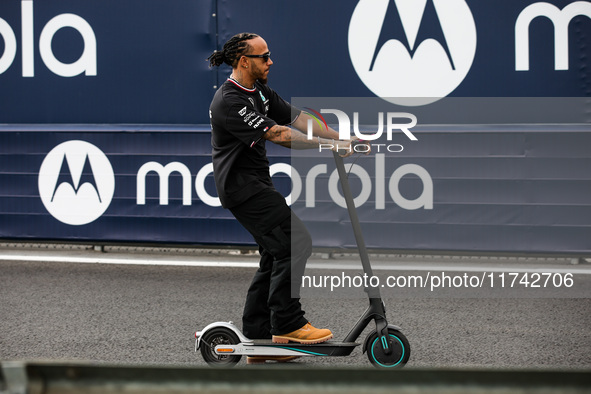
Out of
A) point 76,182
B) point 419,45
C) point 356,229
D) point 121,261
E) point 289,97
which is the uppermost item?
point 419,45

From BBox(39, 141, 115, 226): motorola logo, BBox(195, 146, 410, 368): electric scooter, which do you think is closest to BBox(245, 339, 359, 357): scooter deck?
BBox(195, 146, 410, 368): electric scooter

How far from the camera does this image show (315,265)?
25.0 feet

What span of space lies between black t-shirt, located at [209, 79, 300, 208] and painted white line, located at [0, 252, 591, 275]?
311 centimetres

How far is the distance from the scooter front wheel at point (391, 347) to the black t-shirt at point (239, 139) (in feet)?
3.21

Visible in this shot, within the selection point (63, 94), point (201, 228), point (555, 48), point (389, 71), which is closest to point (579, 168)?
point (555, 48)

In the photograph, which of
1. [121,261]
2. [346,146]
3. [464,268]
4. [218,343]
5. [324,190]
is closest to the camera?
[346,146]

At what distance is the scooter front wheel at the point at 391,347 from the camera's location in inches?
168

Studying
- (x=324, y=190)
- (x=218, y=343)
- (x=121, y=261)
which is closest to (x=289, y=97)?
(x=324, y=190)

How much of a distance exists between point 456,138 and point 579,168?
3.59ft

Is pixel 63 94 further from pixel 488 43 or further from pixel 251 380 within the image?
pixel 251 380

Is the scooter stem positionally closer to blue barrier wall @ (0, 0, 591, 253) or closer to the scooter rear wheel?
the scooter rear wheel

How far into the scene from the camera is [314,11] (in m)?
7.87

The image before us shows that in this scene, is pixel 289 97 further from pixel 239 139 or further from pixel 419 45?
pixel 239 139

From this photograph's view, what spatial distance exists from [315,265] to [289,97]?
1.61m
